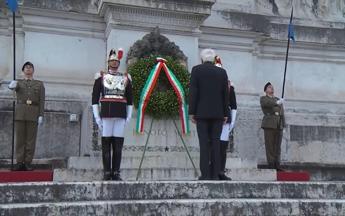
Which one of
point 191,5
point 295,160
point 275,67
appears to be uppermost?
point 191,5

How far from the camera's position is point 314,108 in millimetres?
12516

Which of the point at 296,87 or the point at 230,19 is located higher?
the point at 230,19

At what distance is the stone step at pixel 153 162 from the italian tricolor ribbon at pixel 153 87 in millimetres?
579

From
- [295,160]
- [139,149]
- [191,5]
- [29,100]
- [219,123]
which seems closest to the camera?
[219,123]

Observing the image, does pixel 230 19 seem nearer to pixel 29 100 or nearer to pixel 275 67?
pixel 275 67

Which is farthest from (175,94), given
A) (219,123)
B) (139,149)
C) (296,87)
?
(296,87)

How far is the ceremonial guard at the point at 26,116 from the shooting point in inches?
338

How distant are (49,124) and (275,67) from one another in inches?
218

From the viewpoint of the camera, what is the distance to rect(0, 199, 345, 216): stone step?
16.5ft

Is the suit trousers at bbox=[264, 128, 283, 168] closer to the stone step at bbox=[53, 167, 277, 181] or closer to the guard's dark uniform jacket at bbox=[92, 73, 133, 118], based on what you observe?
the stone step at bbox=[53, 167, 277, 181]

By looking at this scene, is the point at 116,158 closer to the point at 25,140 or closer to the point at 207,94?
the point at 207,94

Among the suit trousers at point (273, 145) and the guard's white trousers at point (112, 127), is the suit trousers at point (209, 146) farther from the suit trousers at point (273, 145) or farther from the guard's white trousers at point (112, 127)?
the suit trousers at point (273, 145)

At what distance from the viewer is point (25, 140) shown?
8.68m

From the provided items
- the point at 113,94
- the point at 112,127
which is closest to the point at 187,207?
the point at 112,127
